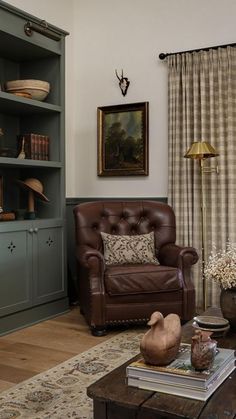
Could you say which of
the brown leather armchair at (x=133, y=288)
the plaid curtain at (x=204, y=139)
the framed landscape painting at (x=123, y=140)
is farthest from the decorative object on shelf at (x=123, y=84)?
the brown leather armchair at (x=133, y=288)

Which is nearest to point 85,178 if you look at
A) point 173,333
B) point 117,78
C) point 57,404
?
point 117,78

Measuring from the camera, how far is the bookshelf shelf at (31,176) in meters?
3.56

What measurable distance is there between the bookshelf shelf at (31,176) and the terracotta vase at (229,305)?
6.15 ft

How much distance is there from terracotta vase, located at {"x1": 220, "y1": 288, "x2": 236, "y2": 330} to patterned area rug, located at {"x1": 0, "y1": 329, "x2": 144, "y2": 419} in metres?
0.80

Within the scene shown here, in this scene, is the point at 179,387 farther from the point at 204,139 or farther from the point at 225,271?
the point at 204,139

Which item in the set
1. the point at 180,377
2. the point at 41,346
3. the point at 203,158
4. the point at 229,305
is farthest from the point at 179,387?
the point at 203,158

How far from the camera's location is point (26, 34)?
368 centimetres

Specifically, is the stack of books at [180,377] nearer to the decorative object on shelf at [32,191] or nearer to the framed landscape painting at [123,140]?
the decorative object on shelf at [32,191]

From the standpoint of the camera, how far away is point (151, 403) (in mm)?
1428

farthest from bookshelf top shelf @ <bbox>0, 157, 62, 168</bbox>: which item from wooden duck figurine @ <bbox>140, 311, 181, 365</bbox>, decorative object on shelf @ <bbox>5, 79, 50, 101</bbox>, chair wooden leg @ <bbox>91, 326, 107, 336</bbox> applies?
wooden duck figurine @ <bbox>140, 311, 181, 365</bbox>

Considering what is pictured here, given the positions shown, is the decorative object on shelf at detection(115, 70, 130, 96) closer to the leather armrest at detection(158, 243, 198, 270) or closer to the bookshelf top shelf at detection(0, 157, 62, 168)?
the bookshelf top shelf at detection(0, 157, 62, 168)

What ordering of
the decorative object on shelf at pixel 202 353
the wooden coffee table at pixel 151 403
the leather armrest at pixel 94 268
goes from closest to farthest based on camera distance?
the wooden coffee table at pixel 151 403 → the decorative object on shelf at pixel 202 353 → the leather armrest at pixel 94 268

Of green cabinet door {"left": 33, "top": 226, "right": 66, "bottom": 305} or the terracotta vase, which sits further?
green cabinet door {"left": 33, "top": 226, "right": 66, "bottom": 305}

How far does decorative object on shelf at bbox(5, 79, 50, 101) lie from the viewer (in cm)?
383
